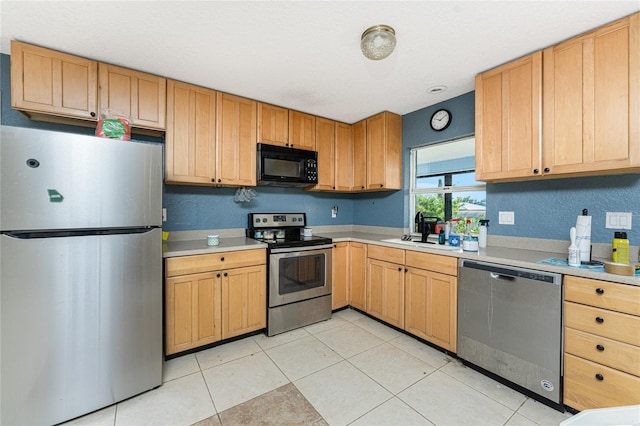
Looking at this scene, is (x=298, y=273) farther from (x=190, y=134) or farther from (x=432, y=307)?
(x=190, y=134)

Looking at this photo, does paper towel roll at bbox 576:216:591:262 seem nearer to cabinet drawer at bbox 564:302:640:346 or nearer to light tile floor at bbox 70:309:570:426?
cabinet drawer at bbox 564:302:640:346

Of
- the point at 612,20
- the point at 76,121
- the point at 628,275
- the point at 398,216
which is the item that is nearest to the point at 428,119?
the point at 398,216

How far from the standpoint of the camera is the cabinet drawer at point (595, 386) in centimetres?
139

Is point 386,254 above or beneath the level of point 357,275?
above

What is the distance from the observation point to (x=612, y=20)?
160 cm

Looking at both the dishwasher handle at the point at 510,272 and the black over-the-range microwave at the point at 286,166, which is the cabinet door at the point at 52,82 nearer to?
the black over-the-range microwave at the point at 286,166

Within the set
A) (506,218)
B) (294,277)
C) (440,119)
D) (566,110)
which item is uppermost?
(440,119)

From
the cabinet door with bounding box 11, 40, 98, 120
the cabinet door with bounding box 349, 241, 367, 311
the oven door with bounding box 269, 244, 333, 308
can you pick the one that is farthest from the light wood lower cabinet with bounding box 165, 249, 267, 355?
the cabinet door with bounding box 11, 40, 98, 120

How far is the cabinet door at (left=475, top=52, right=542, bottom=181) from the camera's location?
1.93 m

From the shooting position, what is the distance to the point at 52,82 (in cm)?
187

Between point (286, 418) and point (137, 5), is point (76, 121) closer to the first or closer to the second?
point (137, 5)

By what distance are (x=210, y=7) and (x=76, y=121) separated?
4.84ft

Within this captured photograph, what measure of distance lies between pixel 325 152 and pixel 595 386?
293 cm

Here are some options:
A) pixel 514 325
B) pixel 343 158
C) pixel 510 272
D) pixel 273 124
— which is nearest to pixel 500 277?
pixel 510 272
